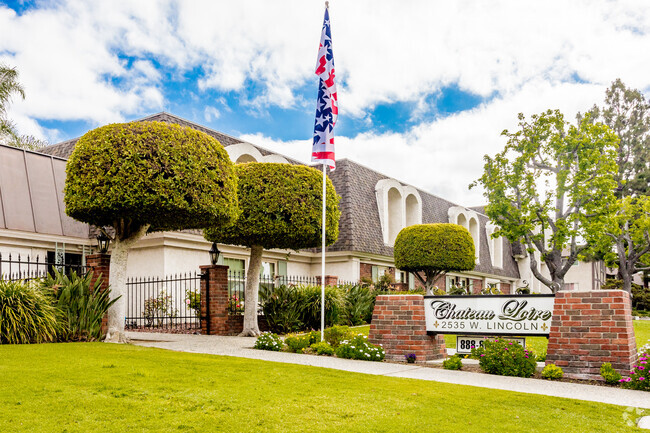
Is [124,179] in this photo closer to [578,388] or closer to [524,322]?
[524,322]

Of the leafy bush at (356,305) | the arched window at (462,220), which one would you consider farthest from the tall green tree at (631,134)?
the leafy bush at (356,305)

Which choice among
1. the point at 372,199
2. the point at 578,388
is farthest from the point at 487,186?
the point at 578,388

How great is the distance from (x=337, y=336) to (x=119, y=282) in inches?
188

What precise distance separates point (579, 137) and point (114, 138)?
76.7 ft

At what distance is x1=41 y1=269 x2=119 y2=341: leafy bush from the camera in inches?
451

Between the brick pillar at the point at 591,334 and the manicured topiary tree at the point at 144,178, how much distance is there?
6724 millimetres

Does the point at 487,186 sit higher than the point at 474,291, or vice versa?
the point at 487,186

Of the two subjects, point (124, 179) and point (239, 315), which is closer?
point (124, 179)

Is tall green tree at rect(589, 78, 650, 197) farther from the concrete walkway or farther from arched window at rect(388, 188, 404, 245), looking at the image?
the concrete walkway

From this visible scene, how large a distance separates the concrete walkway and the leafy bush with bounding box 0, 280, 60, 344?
2.17 m

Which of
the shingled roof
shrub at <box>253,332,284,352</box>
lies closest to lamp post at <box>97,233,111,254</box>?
shrub at <box>253,332,284,352</box>

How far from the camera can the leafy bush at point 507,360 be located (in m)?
8.98

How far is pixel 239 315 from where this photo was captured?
16062 millimetres

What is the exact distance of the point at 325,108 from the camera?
12.4 m
